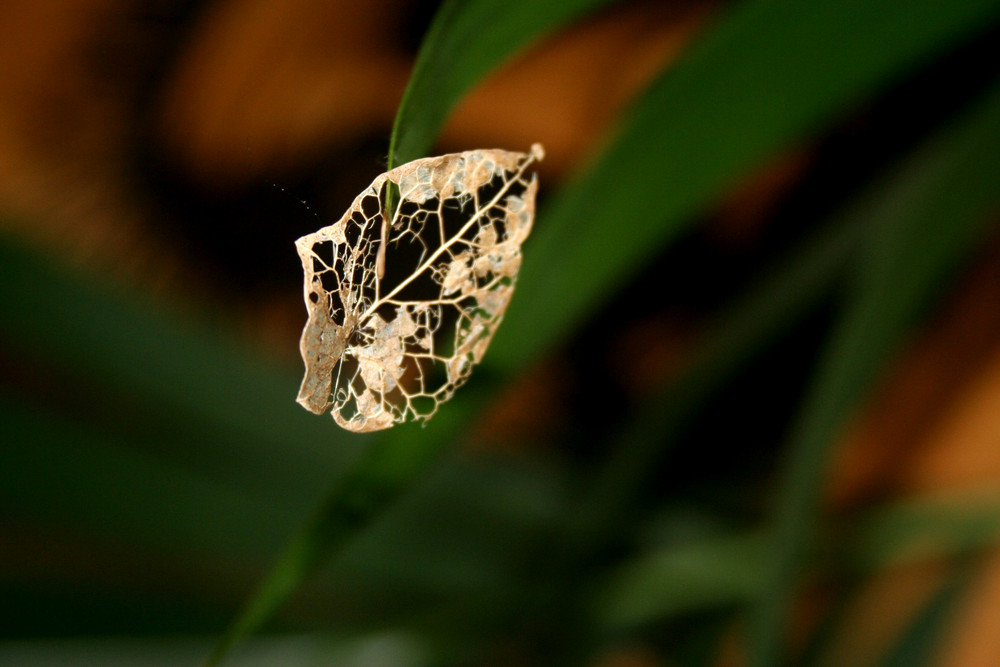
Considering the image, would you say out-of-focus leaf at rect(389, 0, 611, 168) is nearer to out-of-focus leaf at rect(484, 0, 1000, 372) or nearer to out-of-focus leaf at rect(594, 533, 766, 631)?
out-of-focus leaf at rect(484, 0, 1000, 372)

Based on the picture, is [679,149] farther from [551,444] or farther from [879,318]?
[551,444]

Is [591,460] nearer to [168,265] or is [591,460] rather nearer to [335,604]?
[335,604]

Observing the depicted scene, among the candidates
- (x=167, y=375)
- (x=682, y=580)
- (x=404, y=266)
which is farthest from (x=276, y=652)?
(x=404, y=266)

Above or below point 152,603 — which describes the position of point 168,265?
above

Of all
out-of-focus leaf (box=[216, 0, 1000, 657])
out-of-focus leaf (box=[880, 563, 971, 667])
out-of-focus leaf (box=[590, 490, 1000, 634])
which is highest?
out-of-focus leaf (box=[216, 0, 1000, 657])

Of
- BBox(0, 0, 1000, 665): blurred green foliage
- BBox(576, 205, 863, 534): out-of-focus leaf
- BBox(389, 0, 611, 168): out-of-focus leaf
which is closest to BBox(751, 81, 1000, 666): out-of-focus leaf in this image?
BBox(0, 0, 1000, 665): blurred green foliage

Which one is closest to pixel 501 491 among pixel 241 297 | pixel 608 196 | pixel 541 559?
pixel 541 559
